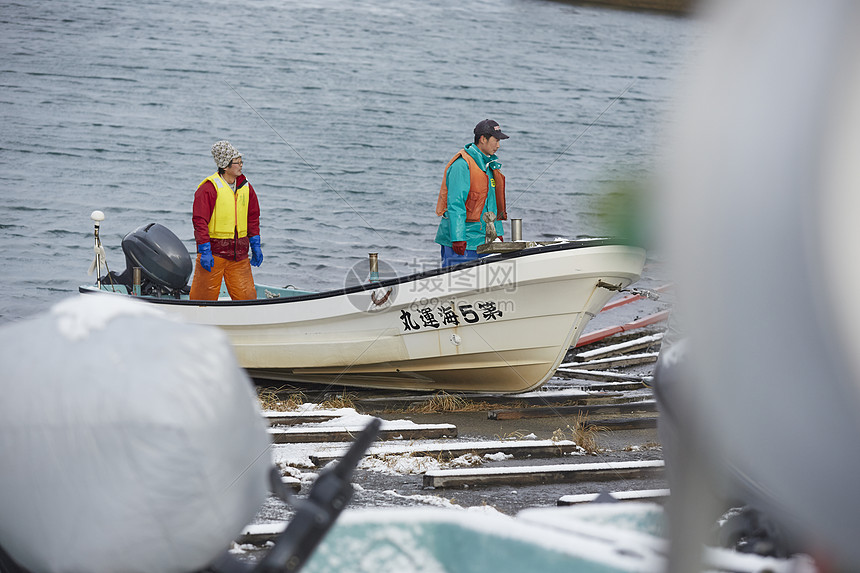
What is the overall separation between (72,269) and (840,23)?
19.2m

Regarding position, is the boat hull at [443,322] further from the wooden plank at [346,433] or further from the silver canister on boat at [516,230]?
the wooden plank at [346,433]

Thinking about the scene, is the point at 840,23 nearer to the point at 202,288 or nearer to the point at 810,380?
the point at 810,380

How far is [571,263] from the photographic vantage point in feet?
22.7

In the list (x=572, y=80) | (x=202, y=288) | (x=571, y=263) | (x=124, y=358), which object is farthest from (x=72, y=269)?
(x=572, y=80)

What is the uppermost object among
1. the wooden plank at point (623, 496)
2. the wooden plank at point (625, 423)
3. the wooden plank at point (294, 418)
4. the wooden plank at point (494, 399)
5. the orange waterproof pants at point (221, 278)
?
the orange waterproof pants at point (221, 278)

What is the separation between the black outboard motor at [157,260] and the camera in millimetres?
9078

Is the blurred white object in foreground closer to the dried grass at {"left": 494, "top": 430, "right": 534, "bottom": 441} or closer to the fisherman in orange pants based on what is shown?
the dried grass at {"left": 494, "top": 430, "right": 534, "bottom": 441}

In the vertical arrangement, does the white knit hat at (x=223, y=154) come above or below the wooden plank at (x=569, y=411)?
above

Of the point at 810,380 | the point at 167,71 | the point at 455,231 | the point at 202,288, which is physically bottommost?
the point at 202,288

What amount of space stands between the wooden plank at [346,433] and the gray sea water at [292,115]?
10046mm

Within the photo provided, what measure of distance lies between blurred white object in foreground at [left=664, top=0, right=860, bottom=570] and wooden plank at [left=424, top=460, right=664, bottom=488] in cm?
389

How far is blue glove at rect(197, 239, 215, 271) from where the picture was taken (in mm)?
8000

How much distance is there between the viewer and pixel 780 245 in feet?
2.87

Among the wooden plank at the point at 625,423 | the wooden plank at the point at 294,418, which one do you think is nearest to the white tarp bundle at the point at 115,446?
the wooden plank at the point at 294,418
